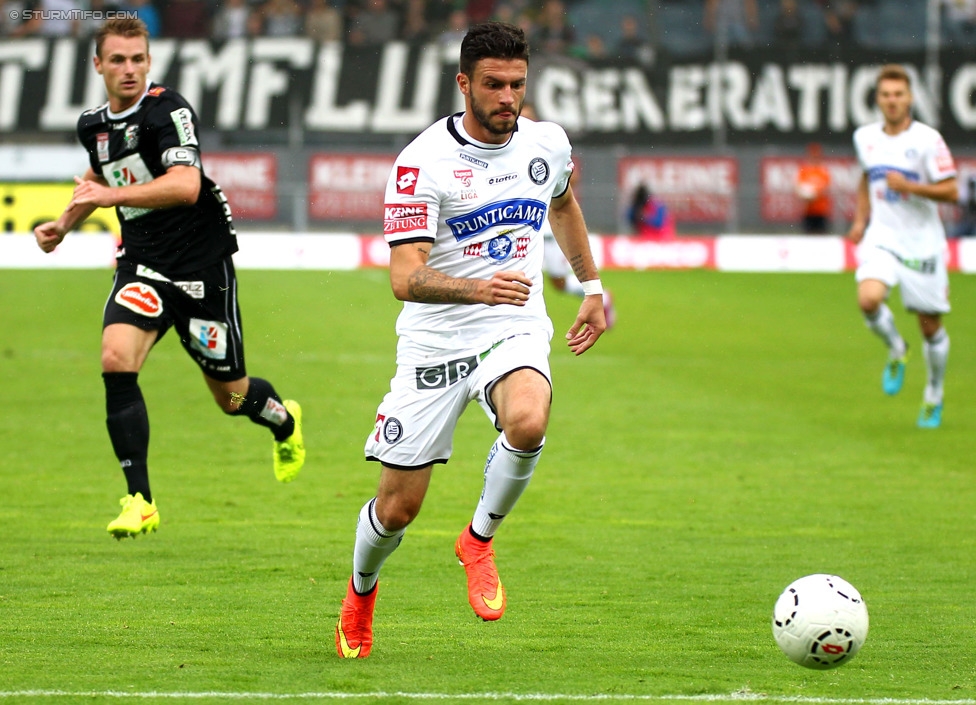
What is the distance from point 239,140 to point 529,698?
27.3 m

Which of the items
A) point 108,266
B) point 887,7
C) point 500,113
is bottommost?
point 108,266

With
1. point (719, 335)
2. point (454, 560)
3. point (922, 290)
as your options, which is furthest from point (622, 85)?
point (454, 560)

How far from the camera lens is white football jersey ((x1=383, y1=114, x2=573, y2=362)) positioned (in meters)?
5.37

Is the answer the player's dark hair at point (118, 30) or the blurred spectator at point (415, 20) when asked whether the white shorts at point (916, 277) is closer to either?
the player's dark hair at point (118, 30)

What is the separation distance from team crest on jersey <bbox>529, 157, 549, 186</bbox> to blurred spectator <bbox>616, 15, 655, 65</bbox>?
26581mm

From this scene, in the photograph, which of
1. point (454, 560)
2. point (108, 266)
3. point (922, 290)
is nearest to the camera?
point (454, 560)

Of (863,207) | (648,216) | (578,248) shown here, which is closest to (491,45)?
(578,248)

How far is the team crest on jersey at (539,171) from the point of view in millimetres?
5586

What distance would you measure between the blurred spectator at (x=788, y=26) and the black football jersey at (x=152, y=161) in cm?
2663

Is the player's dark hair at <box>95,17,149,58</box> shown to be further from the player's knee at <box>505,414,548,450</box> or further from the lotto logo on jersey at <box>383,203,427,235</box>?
the player's knee at <box>505,414,548,450</box>

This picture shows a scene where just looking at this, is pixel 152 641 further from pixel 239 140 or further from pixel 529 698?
pixel 239 140

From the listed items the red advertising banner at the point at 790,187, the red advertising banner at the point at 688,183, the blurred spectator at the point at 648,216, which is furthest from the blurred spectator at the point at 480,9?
the red advertising banner at the point at 790,187

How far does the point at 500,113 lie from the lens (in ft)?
17.7

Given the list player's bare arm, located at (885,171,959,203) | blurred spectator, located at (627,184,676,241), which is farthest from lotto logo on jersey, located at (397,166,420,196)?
blurred spectator, located at (627,184,676,241)
